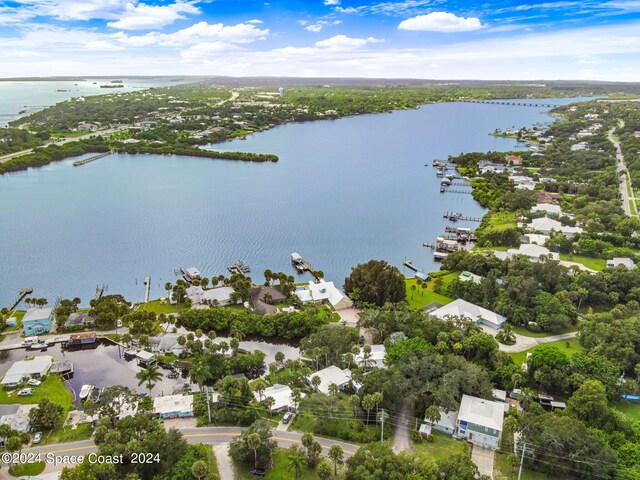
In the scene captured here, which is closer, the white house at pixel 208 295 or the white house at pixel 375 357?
the white house at pixel 375 357

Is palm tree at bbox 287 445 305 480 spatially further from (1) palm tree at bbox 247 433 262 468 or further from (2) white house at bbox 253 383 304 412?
(2) white house at bbox 253 383 304 412

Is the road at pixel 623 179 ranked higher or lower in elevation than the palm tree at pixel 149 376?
higher

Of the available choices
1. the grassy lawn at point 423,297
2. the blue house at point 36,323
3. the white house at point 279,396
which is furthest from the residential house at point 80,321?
the grassy lawn at point 423,297

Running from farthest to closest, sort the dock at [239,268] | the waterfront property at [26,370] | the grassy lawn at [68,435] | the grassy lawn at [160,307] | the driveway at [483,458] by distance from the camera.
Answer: the dock at [239,268] < the grassy lawn at [160,307] < the waterfront property at [26,370] < the grassy lawn at [68,435] < the driveway at [483,458]

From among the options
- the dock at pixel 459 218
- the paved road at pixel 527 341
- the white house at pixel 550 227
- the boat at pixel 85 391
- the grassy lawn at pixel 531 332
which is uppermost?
the white house at pixel 550 227

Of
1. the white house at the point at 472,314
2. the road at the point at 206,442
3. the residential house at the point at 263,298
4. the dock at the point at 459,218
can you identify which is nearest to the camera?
the road at the point at 206,442

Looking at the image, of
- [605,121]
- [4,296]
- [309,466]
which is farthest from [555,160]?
[4,296]

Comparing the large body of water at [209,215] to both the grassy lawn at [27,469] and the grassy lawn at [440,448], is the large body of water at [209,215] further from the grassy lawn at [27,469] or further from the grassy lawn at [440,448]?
the grassy lawn at [440,448]

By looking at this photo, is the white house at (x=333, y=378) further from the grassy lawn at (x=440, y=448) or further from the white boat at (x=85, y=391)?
the white boat at (x=85, y=391)

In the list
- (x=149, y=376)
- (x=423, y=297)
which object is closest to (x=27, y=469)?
(x=149, y=376)
